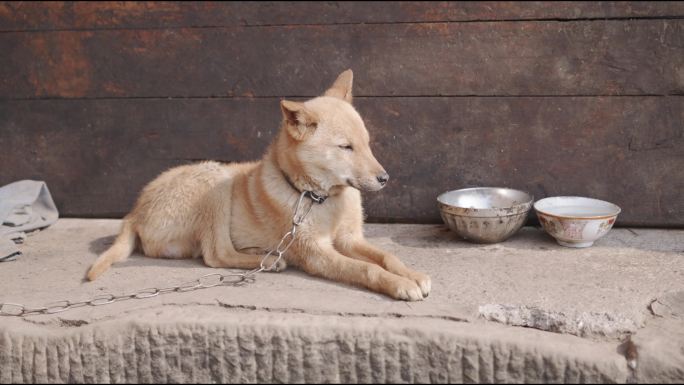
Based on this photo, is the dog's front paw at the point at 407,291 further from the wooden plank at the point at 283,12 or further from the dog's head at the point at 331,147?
the wooden plank at the point at 283,12

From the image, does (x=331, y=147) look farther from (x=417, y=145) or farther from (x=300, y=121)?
(x=417, y=145)

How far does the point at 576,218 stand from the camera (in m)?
3.39

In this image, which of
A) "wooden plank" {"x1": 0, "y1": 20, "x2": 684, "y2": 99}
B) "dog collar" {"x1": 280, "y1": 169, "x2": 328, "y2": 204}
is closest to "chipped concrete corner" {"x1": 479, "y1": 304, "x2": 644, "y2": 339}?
"dog collar" {"x1": 280, "y1": 169, "x2": 328, "y2": 204}

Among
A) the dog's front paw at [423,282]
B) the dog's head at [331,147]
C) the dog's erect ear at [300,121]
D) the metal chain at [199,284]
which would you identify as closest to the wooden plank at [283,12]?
the dog's head at [331,147]

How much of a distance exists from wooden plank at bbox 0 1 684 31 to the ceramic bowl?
1070 mm

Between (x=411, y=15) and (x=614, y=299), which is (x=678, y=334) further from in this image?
(x=411, y=15)

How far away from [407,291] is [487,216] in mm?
889

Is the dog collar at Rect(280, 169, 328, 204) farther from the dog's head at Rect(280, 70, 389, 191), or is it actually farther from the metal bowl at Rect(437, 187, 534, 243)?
the metal bowl at Rect(437, 187, 534, 243)

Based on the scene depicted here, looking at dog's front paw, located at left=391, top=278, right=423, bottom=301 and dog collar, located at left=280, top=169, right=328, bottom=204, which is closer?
dog's front paw, located at left=391, top=278, right=423, bottom=301

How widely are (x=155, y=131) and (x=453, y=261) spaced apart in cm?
210

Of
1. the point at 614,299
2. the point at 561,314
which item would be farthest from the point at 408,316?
the point at 614,299

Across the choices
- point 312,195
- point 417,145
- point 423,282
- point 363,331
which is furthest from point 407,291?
point 417,145

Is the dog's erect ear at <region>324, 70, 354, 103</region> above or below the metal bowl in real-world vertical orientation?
above

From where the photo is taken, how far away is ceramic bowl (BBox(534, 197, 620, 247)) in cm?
341
